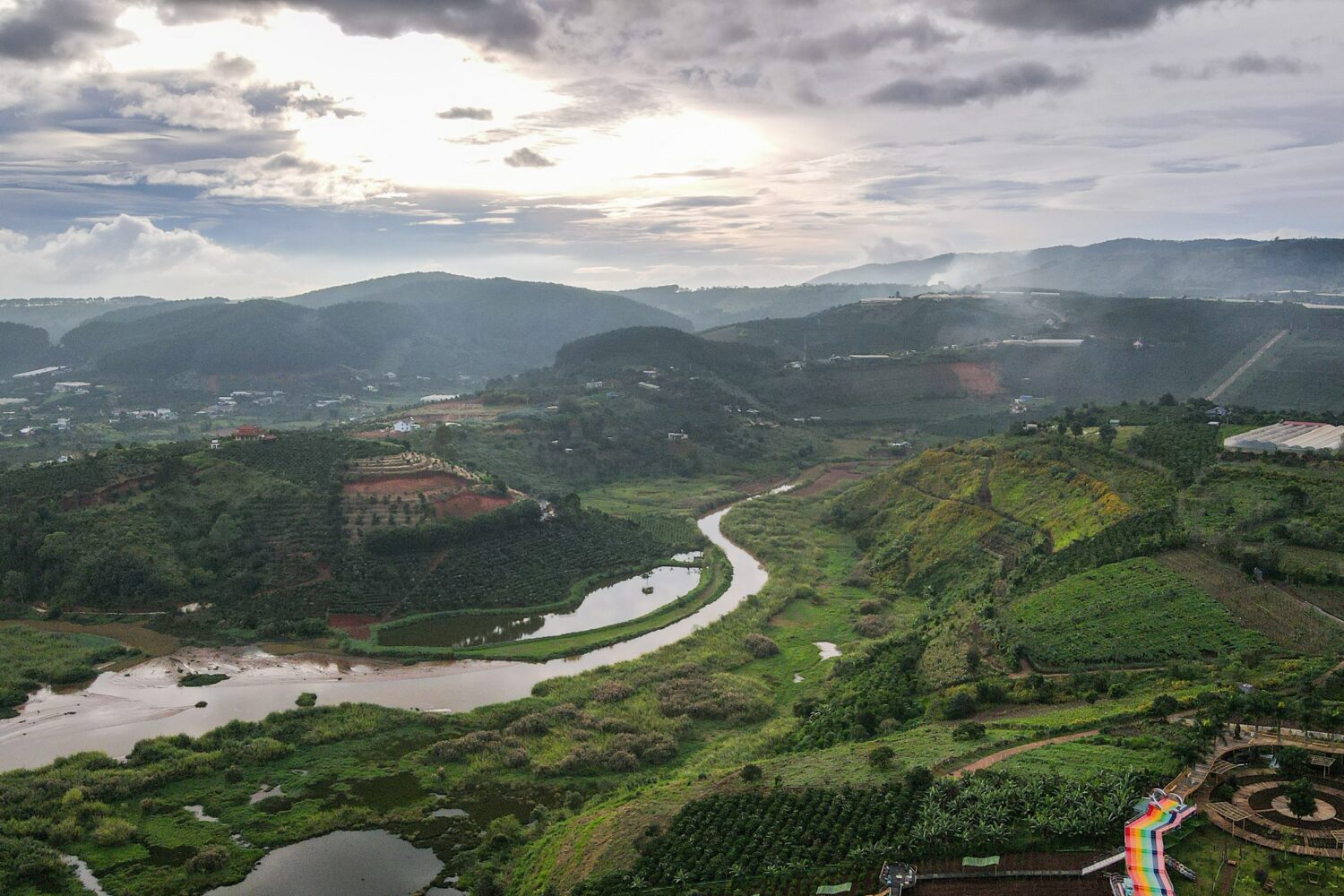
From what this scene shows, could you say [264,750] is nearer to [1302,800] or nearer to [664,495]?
[1302,800]

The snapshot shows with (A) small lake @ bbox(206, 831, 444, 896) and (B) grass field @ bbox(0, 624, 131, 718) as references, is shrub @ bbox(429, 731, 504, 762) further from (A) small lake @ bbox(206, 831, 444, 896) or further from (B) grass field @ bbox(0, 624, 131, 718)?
(B) grass field @ bbox(0, 624, 131, 718)

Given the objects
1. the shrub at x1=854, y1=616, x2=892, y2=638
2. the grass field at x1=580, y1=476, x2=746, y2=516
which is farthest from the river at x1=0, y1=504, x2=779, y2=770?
the grass field at x1=580, y1=476, x2=746, y2=516

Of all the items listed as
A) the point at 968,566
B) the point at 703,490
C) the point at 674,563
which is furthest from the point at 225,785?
the point at 703,490

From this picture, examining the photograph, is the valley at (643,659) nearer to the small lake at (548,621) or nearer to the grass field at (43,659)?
the grass field at (43,659)

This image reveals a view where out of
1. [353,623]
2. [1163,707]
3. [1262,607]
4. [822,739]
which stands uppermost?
[1262,607]

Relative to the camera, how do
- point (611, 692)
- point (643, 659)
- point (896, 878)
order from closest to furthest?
1. point (896, 878)
2. point (611, 692)
3. point (643, 659)

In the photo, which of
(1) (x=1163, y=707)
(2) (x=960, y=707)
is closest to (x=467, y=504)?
(2) (x=960, y=707)

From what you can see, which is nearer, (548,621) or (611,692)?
(611,692)

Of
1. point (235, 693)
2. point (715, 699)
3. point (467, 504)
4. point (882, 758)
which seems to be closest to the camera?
point (882, 758)
